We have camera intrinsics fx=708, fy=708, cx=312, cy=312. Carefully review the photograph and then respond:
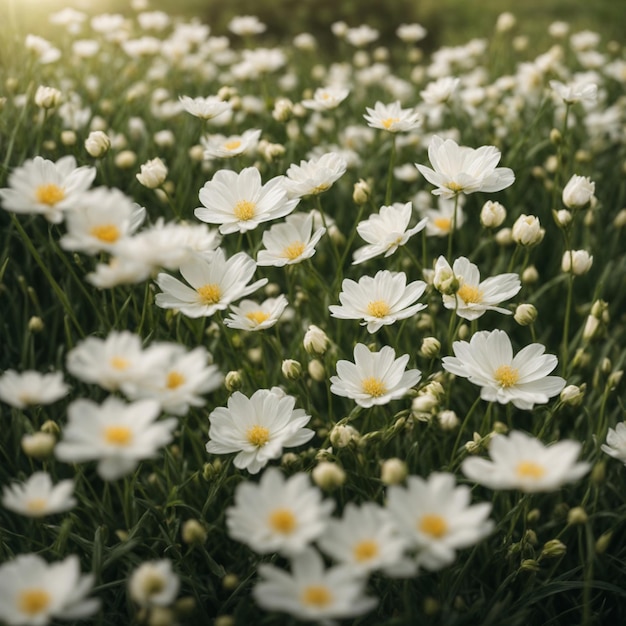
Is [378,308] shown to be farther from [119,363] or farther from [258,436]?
[119,363]

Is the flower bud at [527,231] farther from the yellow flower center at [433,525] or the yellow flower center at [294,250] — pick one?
the yellow flower center at [433,525]

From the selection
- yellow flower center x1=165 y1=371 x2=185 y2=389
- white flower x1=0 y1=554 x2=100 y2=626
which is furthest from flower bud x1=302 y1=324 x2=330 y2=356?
white flower x1=0 y1=554 x2=100 y2=626

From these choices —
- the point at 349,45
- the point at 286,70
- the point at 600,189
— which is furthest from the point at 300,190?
the point at 349,45

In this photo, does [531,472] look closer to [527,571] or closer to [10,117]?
[527,571]

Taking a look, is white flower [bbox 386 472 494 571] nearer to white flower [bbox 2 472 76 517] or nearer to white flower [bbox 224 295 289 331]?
white flower [bbox 2 472 76 517]

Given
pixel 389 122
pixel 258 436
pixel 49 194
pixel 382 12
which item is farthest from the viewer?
pixel 382 12

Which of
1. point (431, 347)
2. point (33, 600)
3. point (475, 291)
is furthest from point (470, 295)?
point (33, 600)
